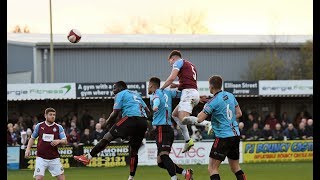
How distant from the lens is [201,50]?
4869 cm

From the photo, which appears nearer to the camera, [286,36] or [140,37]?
[140,37]

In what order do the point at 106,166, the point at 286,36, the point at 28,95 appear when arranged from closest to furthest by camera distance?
the point at 106,166, the point at 28,95, the point at 286,36

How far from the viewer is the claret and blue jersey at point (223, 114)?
1500 centimetres

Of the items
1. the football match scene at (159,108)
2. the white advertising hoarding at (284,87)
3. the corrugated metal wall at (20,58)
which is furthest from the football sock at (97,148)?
the corrugated metal wall at (20,58)

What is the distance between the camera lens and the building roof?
153ft

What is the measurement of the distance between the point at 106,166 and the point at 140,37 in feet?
73.3

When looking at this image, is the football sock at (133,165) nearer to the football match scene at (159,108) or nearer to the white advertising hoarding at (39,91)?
the football match scene at (159,108)

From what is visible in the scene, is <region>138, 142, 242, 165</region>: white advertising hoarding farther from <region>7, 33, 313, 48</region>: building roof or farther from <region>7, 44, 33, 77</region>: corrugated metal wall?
<region>7, 44, 33, 77</region>: corrugated metal wall

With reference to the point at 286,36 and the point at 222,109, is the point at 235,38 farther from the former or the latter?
the point at 222,109

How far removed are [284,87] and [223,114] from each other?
24.0 meters

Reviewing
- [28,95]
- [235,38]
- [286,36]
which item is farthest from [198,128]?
[286,36]

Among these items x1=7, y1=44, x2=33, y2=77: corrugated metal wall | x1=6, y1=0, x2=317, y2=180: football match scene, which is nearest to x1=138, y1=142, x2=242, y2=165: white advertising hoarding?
x1=6, y1=0, x2=317, y2=180: football match scene

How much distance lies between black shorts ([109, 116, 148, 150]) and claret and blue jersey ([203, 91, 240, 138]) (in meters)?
2.96
